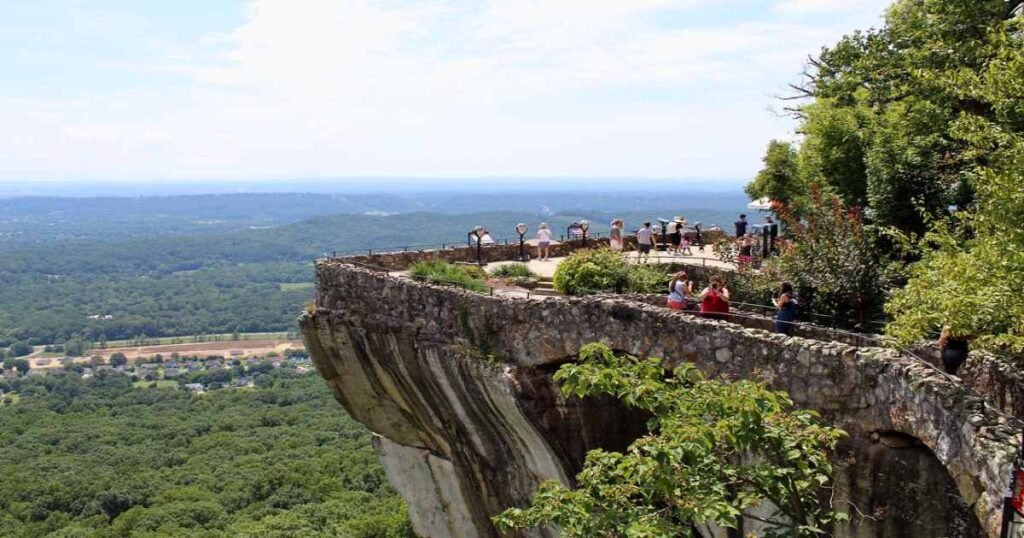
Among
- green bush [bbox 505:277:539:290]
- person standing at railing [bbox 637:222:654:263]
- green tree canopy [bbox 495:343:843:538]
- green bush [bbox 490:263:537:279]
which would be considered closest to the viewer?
green tree canopy [bbox 495:343:843:538]

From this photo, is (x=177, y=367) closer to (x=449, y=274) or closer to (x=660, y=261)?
(x=660, y=261)

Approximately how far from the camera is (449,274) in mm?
21688

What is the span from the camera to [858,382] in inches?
503

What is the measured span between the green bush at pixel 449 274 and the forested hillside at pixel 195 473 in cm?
2360

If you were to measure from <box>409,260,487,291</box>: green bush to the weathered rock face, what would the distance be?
0.55m

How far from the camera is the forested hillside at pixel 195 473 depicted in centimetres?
6250

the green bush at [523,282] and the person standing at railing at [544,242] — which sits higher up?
the person standing at railing at [544,242]

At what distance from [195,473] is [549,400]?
228 feet

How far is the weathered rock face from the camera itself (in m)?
11.6

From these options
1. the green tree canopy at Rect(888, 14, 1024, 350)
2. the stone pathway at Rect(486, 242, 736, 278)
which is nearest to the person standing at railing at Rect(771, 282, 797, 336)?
the green tree canopy at Rect(888, 14, 1024, 350)

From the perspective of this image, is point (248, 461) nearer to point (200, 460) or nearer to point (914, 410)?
point (200, 460)

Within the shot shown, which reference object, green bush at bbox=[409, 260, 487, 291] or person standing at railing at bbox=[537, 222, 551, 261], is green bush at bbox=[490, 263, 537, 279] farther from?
person standing at railing at bbox=[537, 222, 551, 261]

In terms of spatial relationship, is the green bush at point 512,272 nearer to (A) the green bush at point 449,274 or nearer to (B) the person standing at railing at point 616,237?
(A) the green bush at point 449,274

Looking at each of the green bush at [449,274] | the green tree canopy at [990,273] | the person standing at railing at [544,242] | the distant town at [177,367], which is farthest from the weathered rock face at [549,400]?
the distant town at [177,367]
